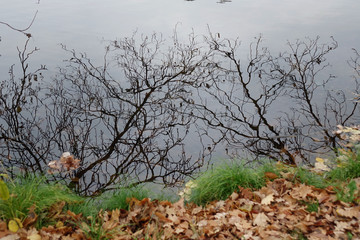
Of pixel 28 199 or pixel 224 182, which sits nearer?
pixel 28 199

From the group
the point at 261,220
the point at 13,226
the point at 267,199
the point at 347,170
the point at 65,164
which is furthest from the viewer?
the point at 65,164

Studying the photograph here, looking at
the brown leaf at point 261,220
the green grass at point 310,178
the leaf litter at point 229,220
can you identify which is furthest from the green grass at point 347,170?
the brown leaf at point 261,220

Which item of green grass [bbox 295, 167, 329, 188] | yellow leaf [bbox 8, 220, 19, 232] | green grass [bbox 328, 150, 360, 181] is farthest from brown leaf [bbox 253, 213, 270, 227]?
yellow leaf [bbox 8, 220, 19, 232]

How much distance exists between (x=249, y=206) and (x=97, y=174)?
4261mm

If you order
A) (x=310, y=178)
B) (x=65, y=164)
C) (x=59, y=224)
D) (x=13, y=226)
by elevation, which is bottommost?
(x=65, y=164)

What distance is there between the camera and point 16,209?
3.07 m

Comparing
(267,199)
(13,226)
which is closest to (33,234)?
(13,226)

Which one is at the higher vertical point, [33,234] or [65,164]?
[33,234]

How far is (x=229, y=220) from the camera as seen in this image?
10.4 ft

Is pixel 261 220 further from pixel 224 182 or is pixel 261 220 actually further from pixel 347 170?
pixel 347 170

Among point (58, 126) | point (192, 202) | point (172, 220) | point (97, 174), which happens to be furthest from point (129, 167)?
point (172, 220)

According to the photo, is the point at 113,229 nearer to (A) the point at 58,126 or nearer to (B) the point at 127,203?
(B) the point at 127,203

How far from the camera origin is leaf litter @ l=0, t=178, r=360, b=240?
2859 millimetres

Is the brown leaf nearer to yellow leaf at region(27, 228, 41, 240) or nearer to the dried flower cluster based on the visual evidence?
yellow leaf at region(27, 228, 41, 240)
